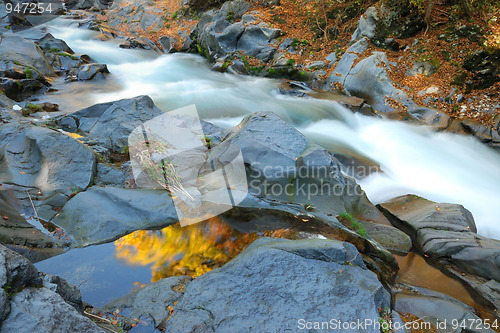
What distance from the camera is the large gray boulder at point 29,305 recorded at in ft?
6.17

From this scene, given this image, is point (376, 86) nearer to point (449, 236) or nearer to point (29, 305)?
point (449, 236)

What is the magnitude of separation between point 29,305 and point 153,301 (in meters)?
1.23

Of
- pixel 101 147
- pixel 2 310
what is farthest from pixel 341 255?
pixel 101 147

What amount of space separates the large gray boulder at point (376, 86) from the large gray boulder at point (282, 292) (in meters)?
7.58

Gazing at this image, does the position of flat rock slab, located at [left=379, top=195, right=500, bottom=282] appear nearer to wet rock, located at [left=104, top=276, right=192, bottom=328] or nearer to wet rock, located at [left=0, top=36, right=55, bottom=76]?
wet rock, located at [left=104, top=276, right=192, bottom=328]

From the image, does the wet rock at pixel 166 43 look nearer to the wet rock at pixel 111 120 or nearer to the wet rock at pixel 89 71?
the wet rock at pixel 89 71

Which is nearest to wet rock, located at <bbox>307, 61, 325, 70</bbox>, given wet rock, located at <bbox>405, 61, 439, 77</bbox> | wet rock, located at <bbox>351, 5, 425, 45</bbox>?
wet rock, located at <bbox>351, 5, 425, 45</bbox>

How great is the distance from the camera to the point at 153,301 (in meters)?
3.03

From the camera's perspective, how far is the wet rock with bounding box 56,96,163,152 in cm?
634

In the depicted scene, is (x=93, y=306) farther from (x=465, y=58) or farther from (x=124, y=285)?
(x=465, y=58)

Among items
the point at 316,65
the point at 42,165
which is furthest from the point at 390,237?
the point at 316,65

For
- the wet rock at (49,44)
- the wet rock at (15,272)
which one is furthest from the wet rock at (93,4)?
the wet rock at (15,272)

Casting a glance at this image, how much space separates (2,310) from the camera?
1.84 metres

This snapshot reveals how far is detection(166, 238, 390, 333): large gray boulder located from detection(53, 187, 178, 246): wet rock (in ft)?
5.54
